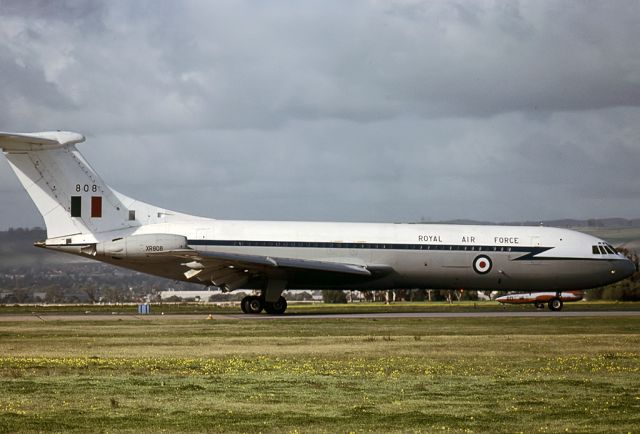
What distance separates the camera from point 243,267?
43969 millimetres

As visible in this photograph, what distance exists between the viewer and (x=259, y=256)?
4522cm

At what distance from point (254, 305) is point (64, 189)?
10436 millimetres

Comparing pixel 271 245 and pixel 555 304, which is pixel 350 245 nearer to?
pixel 271 245

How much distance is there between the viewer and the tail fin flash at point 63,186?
1788 inches

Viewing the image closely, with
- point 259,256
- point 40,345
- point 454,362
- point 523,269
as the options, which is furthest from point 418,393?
point 523,269

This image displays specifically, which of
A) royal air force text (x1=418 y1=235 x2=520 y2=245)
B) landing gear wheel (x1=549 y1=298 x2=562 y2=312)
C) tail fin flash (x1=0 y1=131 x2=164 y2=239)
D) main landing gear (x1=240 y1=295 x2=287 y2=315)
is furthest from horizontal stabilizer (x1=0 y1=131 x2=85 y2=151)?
landing gear wheel (x1=549 y1=298 x2=562 y2=312)

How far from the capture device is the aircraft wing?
141 feet

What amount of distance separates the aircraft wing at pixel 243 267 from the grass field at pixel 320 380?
342 inches

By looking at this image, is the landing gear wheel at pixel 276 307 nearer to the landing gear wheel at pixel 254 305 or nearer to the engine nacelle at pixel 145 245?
the landing gear wheel at pixel 254 305

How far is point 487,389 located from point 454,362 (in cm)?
523

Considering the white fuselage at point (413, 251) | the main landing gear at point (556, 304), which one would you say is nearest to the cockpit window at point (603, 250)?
the white fuselage at point (413, 251)

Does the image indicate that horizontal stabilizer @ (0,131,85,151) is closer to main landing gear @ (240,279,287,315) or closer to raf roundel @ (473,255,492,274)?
main landing gear @ (240,279,287,315)

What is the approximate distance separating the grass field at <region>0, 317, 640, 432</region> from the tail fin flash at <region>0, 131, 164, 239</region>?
12.2 meters

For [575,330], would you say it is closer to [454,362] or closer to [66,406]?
[454,362]
